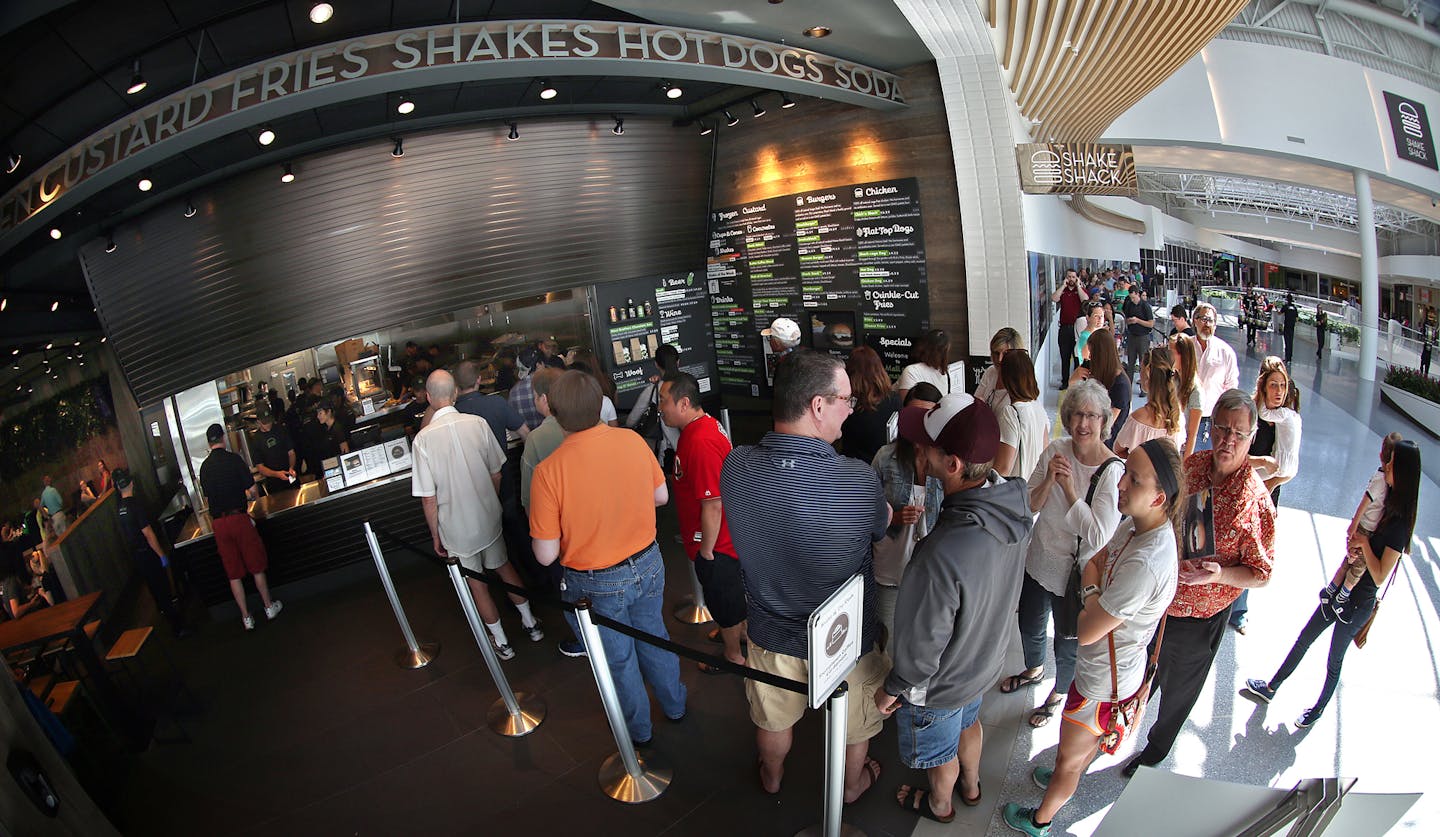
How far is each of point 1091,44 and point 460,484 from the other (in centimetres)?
636

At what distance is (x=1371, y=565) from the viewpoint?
103 inches

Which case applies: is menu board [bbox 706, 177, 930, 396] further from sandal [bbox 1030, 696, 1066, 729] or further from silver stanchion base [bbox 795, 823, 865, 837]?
silver stanchion base [bbox 795, 823, 865, 837]

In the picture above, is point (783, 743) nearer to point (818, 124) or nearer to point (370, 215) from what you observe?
point (370, 215)

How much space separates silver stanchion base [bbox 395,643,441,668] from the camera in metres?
4.07

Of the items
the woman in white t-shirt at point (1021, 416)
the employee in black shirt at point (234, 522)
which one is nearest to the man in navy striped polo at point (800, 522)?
the woman in white t-shirt at point (1021, 416)

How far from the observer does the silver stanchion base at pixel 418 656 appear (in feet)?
13.4

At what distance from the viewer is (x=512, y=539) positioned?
4617mm

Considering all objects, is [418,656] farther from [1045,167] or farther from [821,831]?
[1045,167]

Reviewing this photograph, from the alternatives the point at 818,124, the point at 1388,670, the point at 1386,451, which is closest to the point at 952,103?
the point at 818,124

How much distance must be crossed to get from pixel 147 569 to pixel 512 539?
2437 millimetres

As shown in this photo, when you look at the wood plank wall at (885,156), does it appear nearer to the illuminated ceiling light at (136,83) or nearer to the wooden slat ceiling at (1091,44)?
the wooden slat ceiling at (1091,44)

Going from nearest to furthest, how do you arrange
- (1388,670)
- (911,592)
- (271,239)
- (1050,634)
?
(911,592), (1388,670), (1050,634), (271,239)

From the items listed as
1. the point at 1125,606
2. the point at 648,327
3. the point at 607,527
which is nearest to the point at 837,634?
the point at 1125,606

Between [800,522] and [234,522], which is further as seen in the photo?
[234,522]
